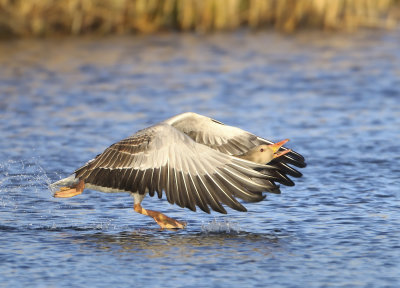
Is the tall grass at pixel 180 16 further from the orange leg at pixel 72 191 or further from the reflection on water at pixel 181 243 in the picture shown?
the reflection on water at pixel 181 243

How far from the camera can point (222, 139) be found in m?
9.45

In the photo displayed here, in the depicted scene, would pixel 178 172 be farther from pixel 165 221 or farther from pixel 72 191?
pixel 72 191

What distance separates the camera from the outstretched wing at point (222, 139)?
9.35m

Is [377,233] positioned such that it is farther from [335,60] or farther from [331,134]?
[335,60]

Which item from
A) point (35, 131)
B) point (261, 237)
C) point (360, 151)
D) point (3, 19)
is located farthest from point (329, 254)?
point (3, 19)

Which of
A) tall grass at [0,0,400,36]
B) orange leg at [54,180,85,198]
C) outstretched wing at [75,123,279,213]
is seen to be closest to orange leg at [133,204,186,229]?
outstretched wing at [75,123,279,213]

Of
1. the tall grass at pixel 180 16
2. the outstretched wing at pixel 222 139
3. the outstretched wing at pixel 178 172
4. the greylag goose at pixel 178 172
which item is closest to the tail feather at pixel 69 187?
the greylag goose at pixel 178 172

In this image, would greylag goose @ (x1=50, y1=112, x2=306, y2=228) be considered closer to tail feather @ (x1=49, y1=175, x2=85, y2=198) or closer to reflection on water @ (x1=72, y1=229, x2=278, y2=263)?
tail feather @ (x1=49, y1=175, x2=85, y2=198)

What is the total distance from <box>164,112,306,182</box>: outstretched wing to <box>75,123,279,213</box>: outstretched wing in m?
0.96

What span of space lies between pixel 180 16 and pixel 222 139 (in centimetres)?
1165

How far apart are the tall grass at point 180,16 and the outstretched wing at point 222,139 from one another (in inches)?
402

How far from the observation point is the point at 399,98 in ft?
50.0

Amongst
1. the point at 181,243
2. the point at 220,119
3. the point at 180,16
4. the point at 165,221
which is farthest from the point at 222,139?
the point at 180,16

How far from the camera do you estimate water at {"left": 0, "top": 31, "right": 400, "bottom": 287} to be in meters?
7.43
